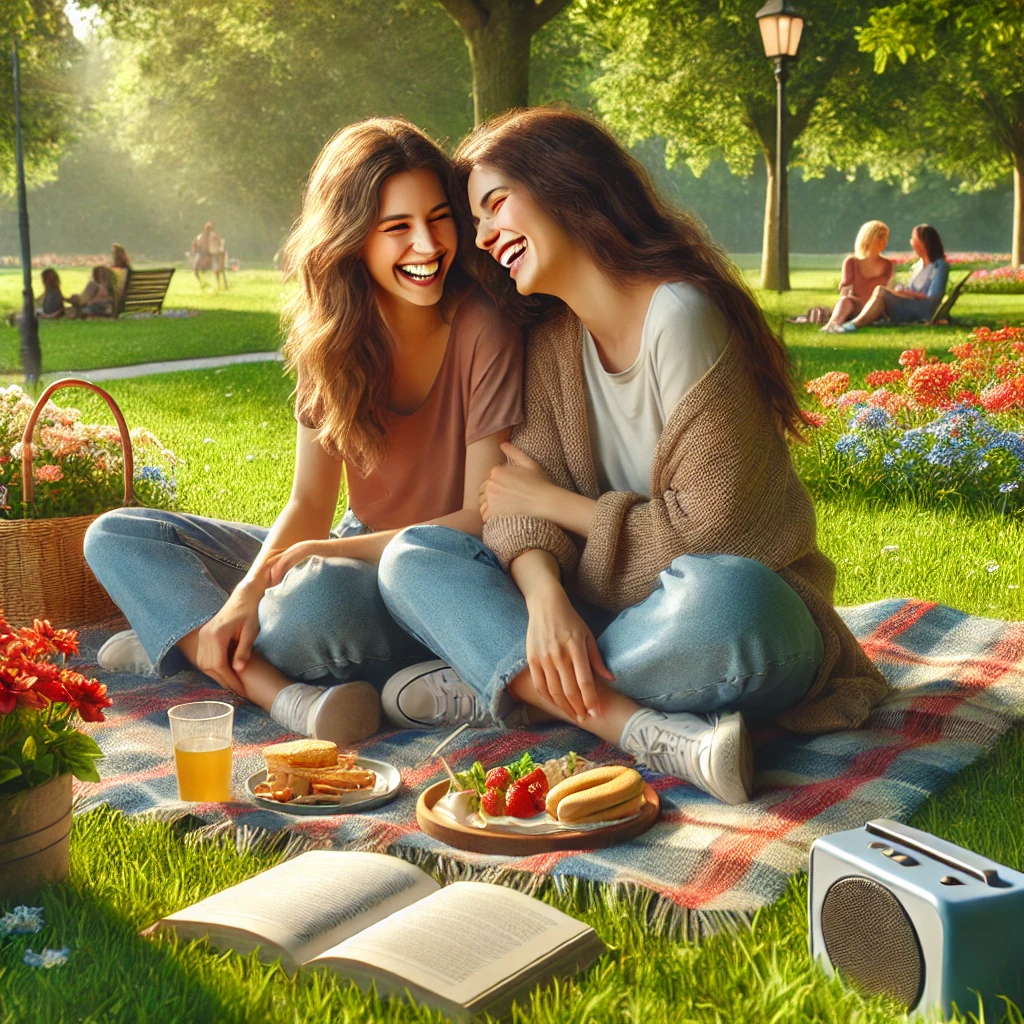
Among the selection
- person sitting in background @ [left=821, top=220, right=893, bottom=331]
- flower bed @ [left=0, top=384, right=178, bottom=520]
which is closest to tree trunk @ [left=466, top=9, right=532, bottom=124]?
person sitting in background @ [left=821, top=220, right=893, bottom=331]

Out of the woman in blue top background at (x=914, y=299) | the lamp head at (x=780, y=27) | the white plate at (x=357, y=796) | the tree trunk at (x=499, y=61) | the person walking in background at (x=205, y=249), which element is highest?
the lamp head at (x=780, y=27)

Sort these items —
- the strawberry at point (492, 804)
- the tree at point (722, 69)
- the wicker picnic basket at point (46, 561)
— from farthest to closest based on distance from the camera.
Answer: the tree at point (722, 69) < the wicker picnic basket at point (46, 561) < the strawberry at point (492, 804)

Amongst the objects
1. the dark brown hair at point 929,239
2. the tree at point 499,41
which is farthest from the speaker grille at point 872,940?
the dark brown hair at point 929,239

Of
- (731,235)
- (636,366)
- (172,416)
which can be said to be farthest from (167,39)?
(636,366)

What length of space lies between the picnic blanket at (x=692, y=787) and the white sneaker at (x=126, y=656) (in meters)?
0.03

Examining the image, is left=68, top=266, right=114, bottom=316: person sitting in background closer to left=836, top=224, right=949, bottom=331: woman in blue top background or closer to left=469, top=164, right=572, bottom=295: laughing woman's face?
left=836, top=224, right=949, bottom=331: woman in blue top background

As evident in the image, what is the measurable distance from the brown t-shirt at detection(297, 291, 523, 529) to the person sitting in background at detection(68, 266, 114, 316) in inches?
644

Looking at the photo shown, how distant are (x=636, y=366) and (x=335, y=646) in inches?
38.2

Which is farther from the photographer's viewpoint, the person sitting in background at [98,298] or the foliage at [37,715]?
the person sitting in background at [98,298]

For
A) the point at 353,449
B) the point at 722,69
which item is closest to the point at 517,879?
the point at 353,449

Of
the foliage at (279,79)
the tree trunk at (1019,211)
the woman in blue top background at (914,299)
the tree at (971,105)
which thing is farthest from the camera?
the foliage at (279,79)

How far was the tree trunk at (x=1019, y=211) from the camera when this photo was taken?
2222 cm

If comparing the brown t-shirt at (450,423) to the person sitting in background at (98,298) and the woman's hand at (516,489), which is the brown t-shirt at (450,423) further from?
the person sitting in background at (98,298)

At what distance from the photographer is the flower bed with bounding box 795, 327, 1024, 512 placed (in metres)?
5.43
